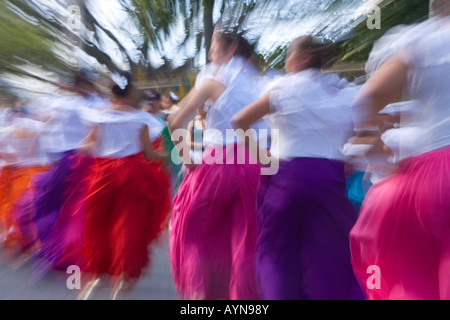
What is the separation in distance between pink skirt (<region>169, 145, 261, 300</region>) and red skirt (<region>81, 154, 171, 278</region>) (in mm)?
942

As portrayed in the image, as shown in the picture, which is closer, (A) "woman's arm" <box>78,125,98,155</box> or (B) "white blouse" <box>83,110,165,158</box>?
(B) "white blouse" <box>83,110,165,158</box>

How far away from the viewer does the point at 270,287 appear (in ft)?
7.52

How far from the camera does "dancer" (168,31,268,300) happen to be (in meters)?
2.59

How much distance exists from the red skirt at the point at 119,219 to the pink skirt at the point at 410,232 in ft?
6.67

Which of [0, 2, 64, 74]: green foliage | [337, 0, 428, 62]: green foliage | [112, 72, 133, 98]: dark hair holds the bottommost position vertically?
[112, 72, 133, 98]: dark hair

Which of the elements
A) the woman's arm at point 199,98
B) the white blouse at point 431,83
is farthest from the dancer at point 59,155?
the white blouse at point 431,83

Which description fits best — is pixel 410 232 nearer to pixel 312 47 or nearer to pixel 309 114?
pixel 309 114

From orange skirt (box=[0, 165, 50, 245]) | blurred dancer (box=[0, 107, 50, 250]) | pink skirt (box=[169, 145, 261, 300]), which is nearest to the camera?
pink skirt (box=[169, 145, 261, 300])

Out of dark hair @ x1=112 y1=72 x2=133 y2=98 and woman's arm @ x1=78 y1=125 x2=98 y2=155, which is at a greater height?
dark hair @ x1=112 y1=72 x2=133 y2=98

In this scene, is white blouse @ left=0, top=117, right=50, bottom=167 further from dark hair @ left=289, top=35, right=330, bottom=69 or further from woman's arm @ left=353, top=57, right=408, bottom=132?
woman's arm @ left=353, top=57, right=408, bottom=132

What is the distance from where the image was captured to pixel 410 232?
5.65 ft

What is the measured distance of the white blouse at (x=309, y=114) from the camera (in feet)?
7.63

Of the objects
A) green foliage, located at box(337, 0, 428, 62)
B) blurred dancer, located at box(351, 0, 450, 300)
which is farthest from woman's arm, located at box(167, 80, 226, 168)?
green foliage, located at box(337, 0, 428, 62)
